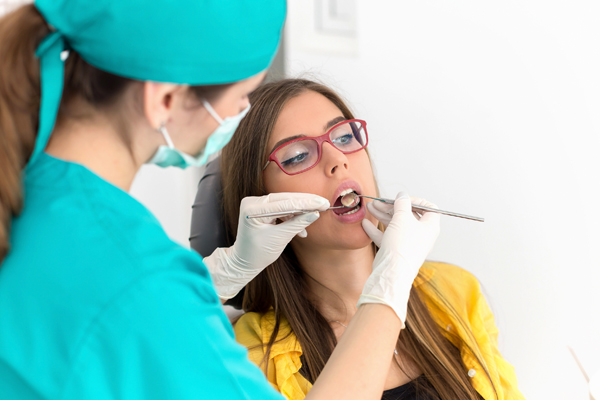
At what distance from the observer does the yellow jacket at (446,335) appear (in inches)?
61.9

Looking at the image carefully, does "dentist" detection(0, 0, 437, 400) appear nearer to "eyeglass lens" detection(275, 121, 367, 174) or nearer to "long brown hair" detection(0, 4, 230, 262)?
"long brown hair" detection(0, 4, 230, 262)

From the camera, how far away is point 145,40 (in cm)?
81

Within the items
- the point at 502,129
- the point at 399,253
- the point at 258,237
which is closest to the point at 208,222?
the point at 258,237

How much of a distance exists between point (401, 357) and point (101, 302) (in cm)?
118

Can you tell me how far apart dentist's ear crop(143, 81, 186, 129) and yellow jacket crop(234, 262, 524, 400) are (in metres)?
0.96

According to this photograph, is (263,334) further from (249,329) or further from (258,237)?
(258,237)

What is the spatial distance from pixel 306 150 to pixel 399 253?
0.47 meters

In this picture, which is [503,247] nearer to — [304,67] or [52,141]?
[304,67]

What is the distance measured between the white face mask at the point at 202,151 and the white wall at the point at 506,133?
1.11m

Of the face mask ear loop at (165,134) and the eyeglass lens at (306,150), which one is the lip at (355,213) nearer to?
the eyeglass lens at (306,150)

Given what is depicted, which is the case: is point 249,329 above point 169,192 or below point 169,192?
below

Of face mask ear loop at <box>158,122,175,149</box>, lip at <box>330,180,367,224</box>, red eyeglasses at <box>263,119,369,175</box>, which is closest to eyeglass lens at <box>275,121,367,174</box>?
red eyeglasses at <box>263,119,369,175</box>

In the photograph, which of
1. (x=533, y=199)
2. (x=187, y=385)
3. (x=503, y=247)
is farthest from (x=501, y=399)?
(x=187, y=385)

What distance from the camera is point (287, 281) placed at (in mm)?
1774
